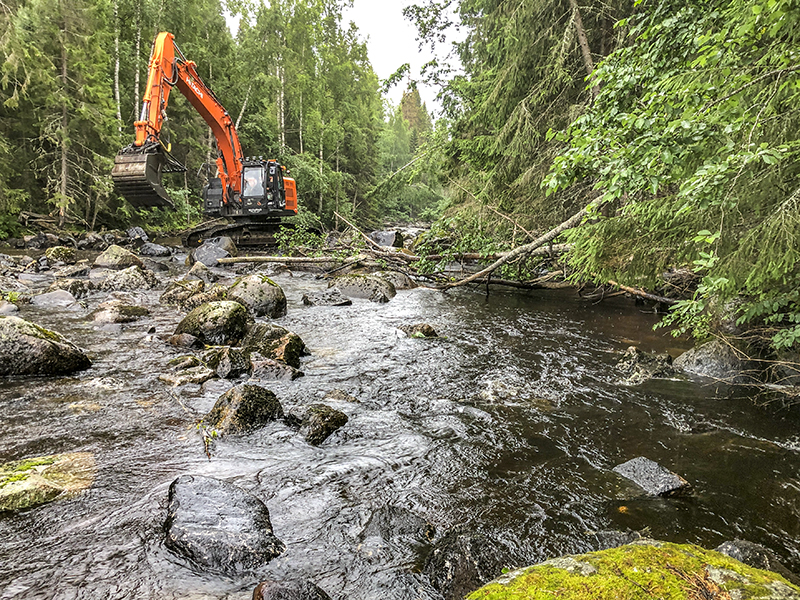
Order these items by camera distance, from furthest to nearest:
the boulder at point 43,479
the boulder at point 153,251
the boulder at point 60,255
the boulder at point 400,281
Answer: the boulder at point 153,251 → the boulder at point 400,281 → the boulder at point 60,255 → the boulder at point 43,479

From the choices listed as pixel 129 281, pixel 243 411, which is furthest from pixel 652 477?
pixel 129 281

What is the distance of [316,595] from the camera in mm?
2133

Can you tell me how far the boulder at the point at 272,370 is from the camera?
553 cm

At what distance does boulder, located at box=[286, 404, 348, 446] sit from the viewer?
4043 millimetres

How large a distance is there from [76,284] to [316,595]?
394 inches

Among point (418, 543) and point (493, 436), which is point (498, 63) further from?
point (418, 543)

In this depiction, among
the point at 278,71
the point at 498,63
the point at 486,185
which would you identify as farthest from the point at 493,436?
the point at 278,71

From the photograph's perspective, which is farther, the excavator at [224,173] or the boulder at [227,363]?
the excavator at [224,173]

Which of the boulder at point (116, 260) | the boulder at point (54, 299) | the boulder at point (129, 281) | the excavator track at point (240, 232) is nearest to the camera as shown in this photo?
the boulder at point (54, 299)

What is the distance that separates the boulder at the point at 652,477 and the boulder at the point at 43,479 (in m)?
4.46

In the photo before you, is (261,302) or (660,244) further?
(261,302)

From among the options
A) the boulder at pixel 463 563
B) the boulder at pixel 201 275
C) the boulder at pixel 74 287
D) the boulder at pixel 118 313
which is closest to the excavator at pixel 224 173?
the boulder at pixel 201 275

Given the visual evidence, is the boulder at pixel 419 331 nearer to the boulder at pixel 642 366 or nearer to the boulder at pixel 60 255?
the boulder at pixel 642 366

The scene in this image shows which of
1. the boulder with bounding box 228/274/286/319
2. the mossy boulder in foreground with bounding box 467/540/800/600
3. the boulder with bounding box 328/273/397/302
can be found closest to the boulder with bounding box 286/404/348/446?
the mossy boulder in foreground with bounding box 467/540/800/600
